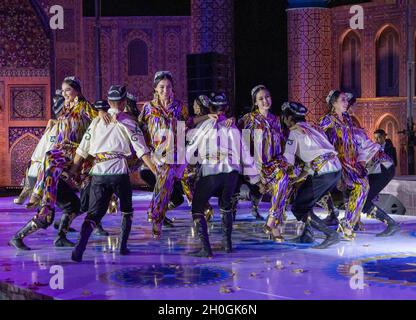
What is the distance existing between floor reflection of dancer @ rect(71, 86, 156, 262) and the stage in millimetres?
399

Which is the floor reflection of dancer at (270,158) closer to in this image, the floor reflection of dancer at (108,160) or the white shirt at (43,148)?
the floor reflection of dancer at (108,160)

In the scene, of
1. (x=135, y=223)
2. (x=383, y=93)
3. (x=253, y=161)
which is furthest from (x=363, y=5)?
(x=253, y=161)

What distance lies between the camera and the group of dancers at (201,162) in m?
7.33

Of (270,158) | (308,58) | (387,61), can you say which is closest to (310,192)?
(270,158)

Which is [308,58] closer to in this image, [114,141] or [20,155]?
[20,155]

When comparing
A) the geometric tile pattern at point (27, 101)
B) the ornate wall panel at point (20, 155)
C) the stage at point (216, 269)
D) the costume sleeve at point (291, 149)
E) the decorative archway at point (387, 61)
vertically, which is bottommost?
the stage at point (216, 269)

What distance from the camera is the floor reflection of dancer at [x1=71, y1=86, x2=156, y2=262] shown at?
7195mm

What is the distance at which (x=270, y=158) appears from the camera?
8.17 m

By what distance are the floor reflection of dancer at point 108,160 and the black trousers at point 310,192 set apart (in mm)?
1357

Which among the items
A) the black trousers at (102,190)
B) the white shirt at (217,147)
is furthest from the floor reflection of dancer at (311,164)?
the black trousers at (102,190)

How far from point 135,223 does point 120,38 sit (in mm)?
9981

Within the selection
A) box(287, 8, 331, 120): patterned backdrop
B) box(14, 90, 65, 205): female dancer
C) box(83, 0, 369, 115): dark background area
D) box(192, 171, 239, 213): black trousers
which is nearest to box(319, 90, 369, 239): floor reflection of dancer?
box(192, 171, 239, 213): black trousers

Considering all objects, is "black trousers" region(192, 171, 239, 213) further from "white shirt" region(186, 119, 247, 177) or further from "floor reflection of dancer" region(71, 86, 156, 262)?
"floor reflection of dancer" region(71, 86, 156, 262)

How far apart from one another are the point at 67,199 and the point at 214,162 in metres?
1.59
